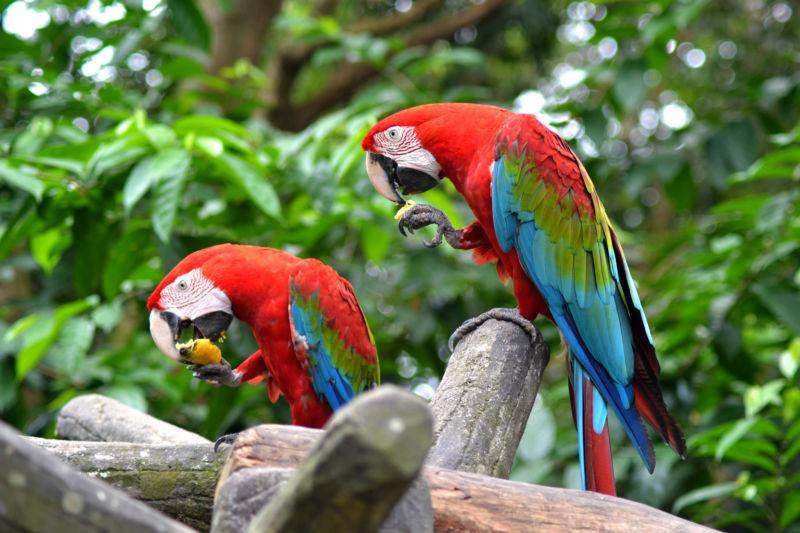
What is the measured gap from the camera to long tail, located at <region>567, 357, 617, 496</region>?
4.88ft

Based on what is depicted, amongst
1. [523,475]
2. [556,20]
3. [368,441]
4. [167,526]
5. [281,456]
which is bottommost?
[523,475]

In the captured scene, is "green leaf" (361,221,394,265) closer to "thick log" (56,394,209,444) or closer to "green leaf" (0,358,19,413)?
"thick log" (56,394,209,444)

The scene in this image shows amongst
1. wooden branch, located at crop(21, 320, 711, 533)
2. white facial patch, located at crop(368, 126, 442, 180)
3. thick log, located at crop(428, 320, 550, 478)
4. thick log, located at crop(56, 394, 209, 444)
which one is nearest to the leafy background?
thick log, located at crop(56, 394, 209, 444)

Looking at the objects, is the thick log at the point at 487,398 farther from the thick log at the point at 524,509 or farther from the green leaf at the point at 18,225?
the green leaf at the point at 18,225

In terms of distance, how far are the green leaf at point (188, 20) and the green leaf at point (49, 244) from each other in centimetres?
84

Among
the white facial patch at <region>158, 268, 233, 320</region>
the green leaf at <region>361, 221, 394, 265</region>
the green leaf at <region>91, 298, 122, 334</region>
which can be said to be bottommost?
the green leaf at <region>91, 298, 122, 334</region>

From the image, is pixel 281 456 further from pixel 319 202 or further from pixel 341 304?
pixel 319 202

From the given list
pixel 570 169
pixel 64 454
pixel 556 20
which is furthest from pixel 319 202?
pixel 556 20

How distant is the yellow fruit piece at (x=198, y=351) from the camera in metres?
1.59

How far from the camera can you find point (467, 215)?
3096mm

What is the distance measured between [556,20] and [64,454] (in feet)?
15.1

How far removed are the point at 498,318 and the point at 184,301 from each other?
26.6 inches

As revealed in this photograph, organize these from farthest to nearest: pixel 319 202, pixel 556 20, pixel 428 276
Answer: pixel 556 20 → pixel 428 276 → pixel 319 202

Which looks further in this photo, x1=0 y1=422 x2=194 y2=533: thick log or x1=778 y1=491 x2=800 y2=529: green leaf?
x1=778 y1=491 x2=800 y2=529: green leaf
